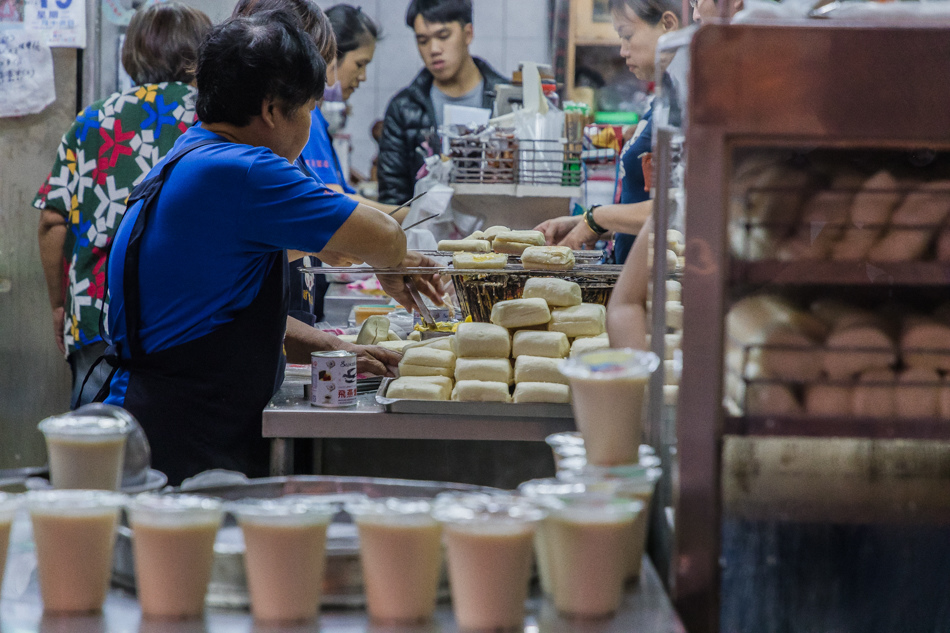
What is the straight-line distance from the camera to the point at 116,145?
357 cm

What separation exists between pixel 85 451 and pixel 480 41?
711 cm

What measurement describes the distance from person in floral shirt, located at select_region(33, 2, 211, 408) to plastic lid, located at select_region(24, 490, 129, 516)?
2.19 meters

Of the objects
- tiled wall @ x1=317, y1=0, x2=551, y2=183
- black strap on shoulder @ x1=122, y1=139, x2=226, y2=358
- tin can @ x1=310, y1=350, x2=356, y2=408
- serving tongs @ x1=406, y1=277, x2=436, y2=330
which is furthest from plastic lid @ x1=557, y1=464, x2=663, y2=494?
tiled wall @ x1=317, y1=0, x2=551, y2=183

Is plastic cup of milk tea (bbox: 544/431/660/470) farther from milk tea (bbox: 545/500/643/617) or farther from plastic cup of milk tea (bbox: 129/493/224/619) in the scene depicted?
plastic cup of milk tea (bbox: 129/493/224/619)

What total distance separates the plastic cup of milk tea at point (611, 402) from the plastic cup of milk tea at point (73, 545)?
626 mm

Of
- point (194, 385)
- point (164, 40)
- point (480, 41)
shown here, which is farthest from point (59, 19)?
point (480, 41)

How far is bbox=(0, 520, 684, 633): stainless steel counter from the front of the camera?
127 cm

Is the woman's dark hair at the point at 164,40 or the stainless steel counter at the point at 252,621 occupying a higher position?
the woman's dark hair at the point at 164,40

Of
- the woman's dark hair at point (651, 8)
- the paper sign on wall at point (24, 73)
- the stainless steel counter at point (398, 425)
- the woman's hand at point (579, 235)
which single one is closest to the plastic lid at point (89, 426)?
the stainless steel counter at point (398, 425)

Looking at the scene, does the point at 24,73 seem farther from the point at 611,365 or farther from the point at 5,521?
the point at 611,365

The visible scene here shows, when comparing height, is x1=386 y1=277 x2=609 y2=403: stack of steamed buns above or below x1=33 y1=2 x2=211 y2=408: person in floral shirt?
below

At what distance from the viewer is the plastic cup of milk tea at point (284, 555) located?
1.25 metres

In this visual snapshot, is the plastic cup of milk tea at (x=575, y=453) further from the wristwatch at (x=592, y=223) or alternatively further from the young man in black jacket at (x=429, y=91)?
the young man in black jacket at (x=429, y=91)

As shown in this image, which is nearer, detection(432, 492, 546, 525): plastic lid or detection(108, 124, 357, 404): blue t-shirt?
detection(432, 492, 546, 525): plastic lid
